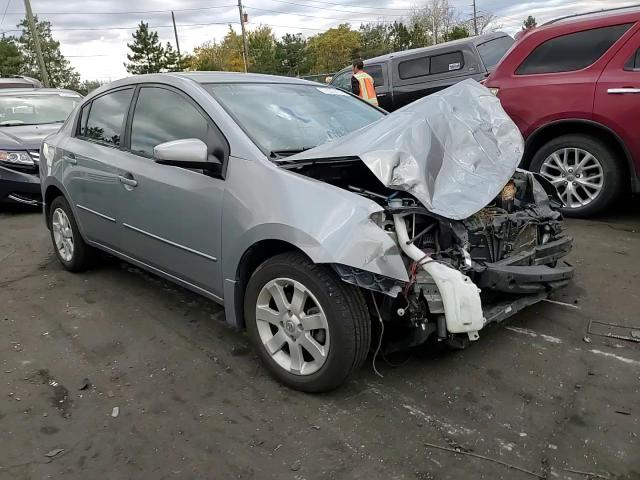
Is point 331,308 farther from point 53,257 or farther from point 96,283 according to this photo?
point 53,257

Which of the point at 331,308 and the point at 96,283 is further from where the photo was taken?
the point at 96,283

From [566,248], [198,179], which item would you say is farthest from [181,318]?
[566,248]

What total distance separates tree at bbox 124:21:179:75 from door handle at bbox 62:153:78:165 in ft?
185

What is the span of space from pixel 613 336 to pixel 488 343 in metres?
0.77

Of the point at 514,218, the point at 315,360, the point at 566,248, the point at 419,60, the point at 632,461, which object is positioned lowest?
the point at 632,461

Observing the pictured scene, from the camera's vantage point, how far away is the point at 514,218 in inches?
127

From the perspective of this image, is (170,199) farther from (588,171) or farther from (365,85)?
(365,85)

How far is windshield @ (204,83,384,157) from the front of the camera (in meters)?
3.34

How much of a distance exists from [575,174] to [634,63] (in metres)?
1.14

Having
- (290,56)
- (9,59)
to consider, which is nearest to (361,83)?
(290,56)

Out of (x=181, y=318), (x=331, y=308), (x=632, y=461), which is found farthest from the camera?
(x=181, y=318)

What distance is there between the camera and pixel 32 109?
350 inches

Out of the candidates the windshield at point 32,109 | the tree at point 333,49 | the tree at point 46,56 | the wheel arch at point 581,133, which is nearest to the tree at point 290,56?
the tree at point 333,49

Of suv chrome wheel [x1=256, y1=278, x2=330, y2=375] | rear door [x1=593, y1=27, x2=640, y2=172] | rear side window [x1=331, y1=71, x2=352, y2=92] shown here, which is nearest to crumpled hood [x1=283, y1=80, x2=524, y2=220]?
suv chrome wheel [x1=256, y1=278, x2=330, y2=375]
